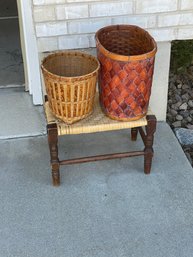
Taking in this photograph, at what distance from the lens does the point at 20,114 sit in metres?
2.96

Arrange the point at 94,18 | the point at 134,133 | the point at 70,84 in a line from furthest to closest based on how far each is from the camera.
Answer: the point at 134,133 → the point at 94,18 → the point at 70,84

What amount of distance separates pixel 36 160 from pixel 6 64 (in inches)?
44.3

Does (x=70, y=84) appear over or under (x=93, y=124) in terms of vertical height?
over

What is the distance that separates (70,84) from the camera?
216cm

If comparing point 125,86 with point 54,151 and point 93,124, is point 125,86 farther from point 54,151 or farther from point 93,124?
point 54,151

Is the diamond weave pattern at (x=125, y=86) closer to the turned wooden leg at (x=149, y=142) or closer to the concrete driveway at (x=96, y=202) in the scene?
the turned wooden leg at (x=149, y=142)

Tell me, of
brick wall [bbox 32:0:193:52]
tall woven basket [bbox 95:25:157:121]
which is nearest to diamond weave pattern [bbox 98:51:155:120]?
tall woven basket [bbox 95:25:157:121]

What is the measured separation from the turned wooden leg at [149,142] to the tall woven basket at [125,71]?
53 mm

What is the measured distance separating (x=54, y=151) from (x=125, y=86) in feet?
1.53

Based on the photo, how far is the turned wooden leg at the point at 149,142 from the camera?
2.37m

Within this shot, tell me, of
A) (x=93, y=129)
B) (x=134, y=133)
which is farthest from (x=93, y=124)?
(x=134, y=133)

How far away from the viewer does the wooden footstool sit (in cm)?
230

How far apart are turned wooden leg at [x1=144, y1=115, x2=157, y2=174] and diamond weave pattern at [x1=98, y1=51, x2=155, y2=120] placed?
0.18 ft

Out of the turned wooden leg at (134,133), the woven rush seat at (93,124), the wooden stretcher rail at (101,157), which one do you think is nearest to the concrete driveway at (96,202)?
the turned wooden leg at (134,133)
